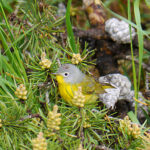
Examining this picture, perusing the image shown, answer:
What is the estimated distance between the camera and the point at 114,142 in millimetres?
1422

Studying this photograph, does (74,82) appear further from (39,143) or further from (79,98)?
(39,143)

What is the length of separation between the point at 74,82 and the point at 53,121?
2.92 ft

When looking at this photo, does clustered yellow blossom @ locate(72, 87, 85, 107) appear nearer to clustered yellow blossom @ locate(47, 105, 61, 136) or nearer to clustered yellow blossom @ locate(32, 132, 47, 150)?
clustered yellow blossom @ locate(47, 105, 61, 136)

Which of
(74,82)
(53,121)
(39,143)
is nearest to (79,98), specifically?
(53,121)

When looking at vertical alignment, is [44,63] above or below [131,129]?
above

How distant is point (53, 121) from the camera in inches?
43.8

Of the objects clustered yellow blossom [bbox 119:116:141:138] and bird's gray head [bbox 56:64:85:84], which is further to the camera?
bird's gray head [bbox 56:64:85:84]

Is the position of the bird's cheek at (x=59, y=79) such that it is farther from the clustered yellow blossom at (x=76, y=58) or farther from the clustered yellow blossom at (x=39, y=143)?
the clustered yellow blossom at (x=39, y=143)

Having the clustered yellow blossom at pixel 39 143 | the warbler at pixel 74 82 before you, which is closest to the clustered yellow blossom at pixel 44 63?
the warbler at pixel 74 82

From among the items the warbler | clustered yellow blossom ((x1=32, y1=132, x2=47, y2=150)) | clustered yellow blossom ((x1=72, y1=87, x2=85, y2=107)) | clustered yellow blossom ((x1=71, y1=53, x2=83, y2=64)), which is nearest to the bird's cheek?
the warbler

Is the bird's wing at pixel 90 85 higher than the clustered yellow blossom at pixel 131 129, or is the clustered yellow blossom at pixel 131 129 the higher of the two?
the bird's wing at pixel 90 85

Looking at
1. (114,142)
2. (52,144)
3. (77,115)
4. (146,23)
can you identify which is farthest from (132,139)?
(146,23)

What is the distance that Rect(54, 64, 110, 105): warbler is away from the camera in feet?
5.60

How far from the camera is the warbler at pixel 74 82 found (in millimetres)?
1708
